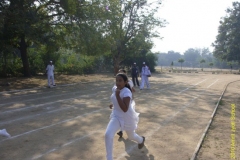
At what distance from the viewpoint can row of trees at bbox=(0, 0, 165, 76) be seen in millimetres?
15867

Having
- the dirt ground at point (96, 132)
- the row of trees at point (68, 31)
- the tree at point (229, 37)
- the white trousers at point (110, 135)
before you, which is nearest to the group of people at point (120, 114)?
the white trousers at point (110, 135)

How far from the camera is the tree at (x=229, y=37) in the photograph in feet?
184

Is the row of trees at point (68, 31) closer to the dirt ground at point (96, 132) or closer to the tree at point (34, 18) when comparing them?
the tree at point (34, 18)

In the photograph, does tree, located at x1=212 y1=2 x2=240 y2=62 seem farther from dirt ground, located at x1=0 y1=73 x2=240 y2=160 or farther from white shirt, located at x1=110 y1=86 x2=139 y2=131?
white shirt, located at x1=110 y1=86 x2=139 y2=131

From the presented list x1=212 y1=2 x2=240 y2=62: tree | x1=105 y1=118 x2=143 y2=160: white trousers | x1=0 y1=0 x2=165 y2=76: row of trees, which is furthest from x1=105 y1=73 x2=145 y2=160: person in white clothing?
x1=212 y1=2 x2=240 y2=62: tree

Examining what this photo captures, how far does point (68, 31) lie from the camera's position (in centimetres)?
2125

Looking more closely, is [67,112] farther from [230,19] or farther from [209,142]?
[230,19]

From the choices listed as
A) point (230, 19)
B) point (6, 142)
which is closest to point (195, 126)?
point (6, 142)

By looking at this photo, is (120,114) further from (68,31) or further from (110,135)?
(68,31)

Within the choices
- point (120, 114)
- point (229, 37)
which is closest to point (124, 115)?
point (120, 114)

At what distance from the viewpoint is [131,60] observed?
135ft

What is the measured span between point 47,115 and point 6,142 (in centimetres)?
283

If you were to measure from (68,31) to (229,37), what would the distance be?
48797 mm

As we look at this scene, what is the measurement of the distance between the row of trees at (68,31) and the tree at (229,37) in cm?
2802
